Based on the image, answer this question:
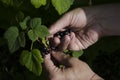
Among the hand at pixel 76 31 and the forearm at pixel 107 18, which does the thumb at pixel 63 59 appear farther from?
the forearm at pixel 107 18

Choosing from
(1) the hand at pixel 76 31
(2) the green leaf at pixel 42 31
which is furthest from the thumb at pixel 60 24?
(2) the green leaf at pixel 42 31

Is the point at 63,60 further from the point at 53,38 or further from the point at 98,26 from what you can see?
the point at 98,26

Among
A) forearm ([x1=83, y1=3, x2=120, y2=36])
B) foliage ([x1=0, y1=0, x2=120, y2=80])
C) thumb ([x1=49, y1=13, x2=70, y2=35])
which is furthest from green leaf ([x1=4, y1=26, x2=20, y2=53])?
forearm ([x1=83, y1=3, x2=120, y2=36])

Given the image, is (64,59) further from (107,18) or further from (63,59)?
(107,18)

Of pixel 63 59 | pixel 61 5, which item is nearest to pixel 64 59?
pixel 63 59

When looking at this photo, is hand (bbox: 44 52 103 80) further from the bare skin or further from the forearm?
the forearm

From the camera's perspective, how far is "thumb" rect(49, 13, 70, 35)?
1.92 metres

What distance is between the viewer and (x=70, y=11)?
2.00 meters

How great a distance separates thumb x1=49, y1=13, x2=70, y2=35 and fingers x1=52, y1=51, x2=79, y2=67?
0.11 meters

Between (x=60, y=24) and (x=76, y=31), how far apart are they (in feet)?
0.51

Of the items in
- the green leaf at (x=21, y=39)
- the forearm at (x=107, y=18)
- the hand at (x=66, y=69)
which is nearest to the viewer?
the green leaf at (x=21, y=39)

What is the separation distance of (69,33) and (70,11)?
0.11m

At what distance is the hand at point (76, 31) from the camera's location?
1.92 meters

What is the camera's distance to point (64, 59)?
1.95 meters
